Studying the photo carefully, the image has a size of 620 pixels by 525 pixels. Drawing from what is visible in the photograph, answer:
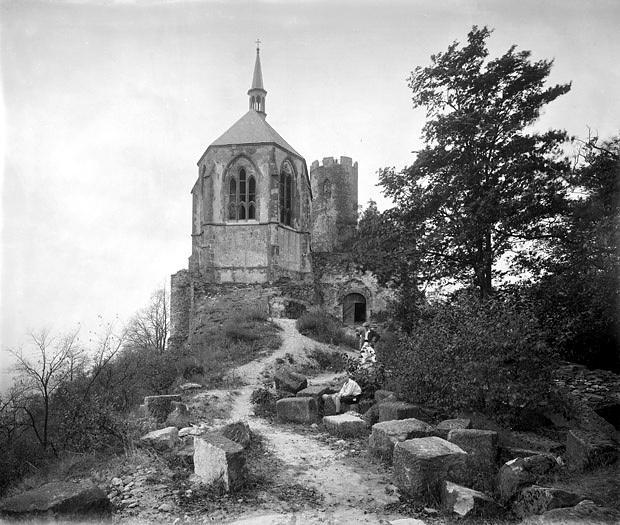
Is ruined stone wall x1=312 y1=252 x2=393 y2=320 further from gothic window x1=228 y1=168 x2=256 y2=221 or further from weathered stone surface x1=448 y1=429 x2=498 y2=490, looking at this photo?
weathered stone surface x1=448 y1=429 x2=498 y2=490

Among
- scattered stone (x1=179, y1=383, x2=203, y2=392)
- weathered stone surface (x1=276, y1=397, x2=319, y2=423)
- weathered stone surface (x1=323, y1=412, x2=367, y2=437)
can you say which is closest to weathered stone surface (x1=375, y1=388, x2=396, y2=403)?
weathered stone surface (x1=323, y1=412, x2=367, y2=437)

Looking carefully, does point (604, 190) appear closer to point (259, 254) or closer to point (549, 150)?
point (549, 150)

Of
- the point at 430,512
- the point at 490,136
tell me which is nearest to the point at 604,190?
the point at 490,136

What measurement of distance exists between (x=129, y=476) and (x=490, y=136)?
11594mm

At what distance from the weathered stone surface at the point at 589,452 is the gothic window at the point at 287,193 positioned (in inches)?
905

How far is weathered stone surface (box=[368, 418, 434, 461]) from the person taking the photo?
7.11m

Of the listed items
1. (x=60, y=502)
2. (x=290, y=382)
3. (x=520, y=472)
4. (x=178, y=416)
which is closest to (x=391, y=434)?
(x=520, y=472)

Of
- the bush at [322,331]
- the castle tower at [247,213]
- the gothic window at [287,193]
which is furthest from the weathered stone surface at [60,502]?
the gothic window at [287,193]

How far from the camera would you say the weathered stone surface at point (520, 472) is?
5.34 metres

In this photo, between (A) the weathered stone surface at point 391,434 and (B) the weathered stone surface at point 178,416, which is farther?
(B) the weathered stone surface at point 178,416

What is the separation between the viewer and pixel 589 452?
6.15 meters

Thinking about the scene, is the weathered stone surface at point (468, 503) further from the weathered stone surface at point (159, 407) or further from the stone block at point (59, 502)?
the weathered stone surface at point (159, 407)

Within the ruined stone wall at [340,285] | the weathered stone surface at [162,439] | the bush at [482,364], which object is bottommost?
the weathered stone surface at [162,439]

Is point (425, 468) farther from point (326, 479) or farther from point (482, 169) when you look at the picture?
point (482, 169)
